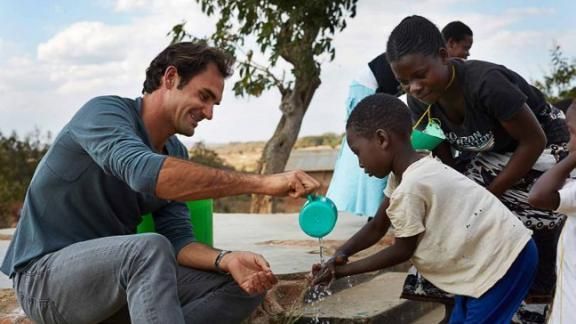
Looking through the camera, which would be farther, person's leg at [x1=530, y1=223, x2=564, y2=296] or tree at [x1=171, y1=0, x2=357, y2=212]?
tree at [x1=171, y1=0, x2=357, y2=212]

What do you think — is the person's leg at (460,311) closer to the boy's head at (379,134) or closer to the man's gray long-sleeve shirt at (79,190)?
the boy's head at (379,134)

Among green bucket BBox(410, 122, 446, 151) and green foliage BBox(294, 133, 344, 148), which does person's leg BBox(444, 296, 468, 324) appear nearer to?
green bucket BBox(410, 122, 446, 151)

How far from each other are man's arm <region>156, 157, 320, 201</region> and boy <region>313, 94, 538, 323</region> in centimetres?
39

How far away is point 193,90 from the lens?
9.97 feet

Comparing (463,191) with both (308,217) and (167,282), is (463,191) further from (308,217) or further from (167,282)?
(167,282)

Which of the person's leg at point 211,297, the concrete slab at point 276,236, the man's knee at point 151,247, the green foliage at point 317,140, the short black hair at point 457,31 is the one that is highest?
the short black hair at point 457,31

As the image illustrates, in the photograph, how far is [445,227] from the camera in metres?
2.90

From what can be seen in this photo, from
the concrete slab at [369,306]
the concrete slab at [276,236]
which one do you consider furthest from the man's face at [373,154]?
the concrete slab at [276,236]

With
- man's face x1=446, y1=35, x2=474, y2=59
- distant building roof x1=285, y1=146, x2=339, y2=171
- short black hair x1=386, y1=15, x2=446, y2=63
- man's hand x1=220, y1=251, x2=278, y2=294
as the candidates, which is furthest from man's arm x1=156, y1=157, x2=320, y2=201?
distant building roof x1=285, y1=146, x2=339, y2=171

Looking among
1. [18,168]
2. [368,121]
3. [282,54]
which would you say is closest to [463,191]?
[368,121]

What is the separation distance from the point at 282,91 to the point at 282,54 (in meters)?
0.64

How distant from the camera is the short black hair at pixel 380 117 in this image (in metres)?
2.94

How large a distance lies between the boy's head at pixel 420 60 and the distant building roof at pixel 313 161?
9.45 m

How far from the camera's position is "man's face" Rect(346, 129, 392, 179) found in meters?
2.94
